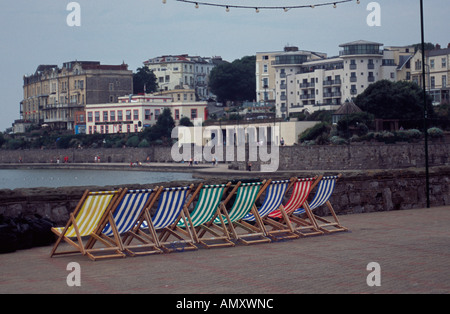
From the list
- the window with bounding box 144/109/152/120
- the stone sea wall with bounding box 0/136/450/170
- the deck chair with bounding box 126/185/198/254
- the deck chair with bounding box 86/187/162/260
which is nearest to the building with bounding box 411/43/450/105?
the stone sea wall with bounding box 0/136/450/170

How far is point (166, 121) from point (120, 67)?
2836 cm

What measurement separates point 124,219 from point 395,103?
70.9 meters

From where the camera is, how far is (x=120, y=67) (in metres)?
136

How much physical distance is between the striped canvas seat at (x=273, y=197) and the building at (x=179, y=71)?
15572 cm

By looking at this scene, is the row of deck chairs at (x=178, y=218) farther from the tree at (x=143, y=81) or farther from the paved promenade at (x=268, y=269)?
the tree at (x=143, y=81)

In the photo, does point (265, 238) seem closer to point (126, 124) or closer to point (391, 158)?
point (391, 158)

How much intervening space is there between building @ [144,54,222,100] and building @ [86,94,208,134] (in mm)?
45897

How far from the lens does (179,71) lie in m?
172

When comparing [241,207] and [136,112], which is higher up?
[136,112]

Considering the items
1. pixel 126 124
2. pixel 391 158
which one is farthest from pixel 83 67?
pixel 391 158

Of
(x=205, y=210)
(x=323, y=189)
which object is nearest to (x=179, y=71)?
(x=323, y=189)

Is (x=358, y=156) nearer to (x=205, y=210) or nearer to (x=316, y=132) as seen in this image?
(x=316, y=132)

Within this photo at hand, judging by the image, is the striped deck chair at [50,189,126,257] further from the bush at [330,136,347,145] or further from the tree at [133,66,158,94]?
the tree at [133,66,158,94]

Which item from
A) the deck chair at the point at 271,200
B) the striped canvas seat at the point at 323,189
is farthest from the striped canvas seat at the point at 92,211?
the striped canvas seat at the point at 323,189
